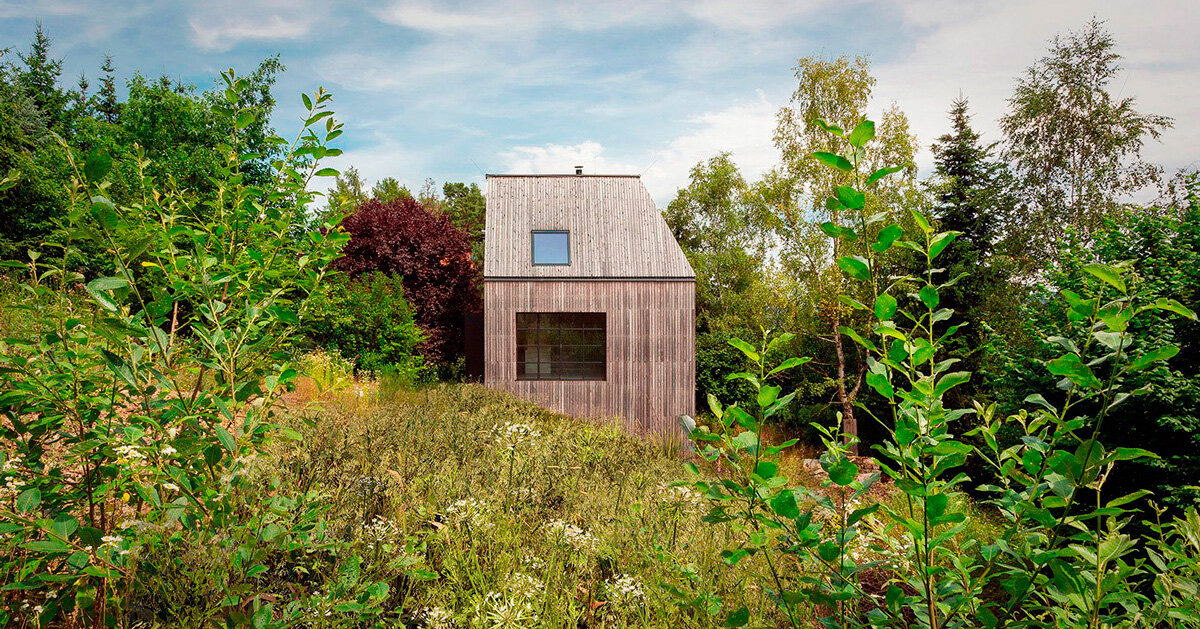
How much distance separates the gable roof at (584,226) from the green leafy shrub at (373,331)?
223 cm

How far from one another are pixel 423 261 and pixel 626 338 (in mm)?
7207

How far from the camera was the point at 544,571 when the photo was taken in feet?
7.51

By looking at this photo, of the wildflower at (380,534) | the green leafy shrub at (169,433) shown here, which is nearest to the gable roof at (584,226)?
the wildflower at (380,534)

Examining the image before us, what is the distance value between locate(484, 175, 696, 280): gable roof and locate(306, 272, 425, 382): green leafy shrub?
223 cm

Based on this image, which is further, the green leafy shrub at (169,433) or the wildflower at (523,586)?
the wildflower at (523,586)

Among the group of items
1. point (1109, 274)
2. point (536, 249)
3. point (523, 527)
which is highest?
point (536, 249)

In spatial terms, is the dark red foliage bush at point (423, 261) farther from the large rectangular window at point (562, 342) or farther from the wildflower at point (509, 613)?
the wildflower at point (509, 613)

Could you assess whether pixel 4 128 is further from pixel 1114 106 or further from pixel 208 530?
pixel 1114 106

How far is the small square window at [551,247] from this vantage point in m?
11.7

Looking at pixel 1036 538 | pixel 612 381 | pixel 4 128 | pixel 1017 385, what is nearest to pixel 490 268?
pixel 612 381

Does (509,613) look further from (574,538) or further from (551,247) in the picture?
(551,247)

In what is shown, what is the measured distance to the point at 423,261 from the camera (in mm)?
15859

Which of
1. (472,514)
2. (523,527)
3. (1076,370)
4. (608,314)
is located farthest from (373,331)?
(1076,370)

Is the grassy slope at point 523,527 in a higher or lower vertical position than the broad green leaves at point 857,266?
lower
